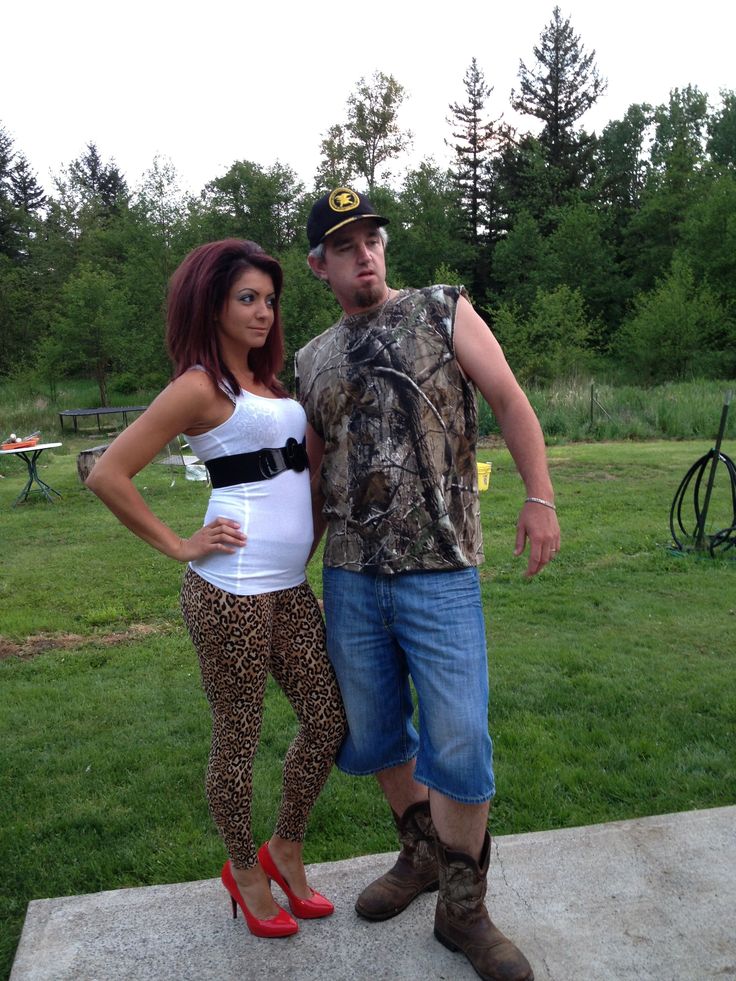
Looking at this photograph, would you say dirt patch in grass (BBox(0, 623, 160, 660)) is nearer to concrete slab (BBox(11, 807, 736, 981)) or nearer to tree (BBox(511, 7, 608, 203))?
concrete slab (BBox(11, 807, 736, 981))

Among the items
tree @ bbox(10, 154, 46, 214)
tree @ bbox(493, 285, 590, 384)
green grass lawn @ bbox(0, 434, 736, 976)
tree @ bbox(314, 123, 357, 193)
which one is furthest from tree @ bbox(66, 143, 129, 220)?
green grass lawn @ bbox(0, 434, 736, 976)

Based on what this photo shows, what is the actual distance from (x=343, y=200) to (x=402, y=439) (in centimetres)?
62

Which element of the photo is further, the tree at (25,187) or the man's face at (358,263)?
the tree at (25,187)

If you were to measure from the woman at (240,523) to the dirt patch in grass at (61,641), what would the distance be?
3.69m

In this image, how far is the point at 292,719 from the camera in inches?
171

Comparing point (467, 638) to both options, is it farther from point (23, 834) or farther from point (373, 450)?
point (23, 834)

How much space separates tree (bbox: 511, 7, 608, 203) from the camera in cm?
4938

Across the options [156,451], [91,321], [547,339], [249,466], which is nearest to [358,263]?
[249,466]

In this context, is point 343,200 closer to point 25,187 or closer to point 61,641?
point 61,641

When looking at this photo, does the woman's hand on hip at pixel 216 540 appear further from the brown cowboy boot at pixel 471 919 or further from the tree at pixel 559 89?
the tree at pixel 559 89

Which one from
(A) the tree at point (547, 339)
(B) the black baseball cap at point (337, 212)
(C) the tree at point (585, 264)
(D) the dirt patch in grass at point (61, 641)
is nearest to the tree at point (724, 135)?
(C) the tree at point (585, 264)

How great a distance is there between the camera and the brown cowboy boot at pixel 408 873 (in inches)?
97.8

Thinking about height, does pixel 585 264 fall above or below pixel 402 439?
above

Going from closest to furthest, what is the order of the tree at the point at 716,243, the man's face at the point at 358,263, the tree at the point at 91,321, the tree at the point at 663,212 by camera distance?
the man's face at the point at 358,263
the tree at the point at 91,321
the tree at the point at 716,243
the tree at the point at 663,212
